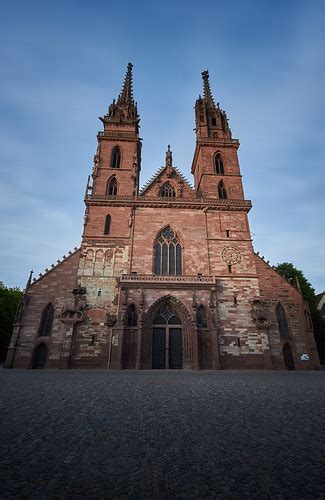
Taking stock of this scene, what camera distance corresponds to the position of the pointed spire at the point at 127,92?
104 feet

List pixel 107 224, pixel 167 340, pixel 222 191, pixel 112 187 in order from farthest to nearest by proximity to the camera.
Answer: pixel 222 191 → pixel 112 187 → pixel 107 224 → pixel 167 340

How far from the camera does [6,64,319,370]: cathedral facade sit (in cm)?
Result: 1797

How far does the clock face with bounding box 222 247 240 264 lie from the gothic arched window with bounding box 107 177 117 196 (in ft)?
38.4

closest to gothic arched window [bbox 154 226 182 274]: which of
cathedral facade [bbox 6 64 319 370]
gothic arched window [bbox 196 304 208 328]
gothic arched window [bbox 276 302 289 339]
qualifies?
cathedral facade [bbox 6 64 319 370]

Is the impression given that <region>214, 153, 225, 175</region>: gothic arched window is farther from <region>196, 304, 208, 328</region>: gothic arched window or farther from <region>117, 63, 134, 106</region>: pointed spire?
<region>196, 304, 208, 328</region>: gothic arched window

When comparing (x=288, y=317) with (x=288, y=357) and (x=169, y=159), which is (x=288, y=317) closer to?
(x=288, y=357)

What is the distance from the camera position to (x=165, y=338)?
728 inches

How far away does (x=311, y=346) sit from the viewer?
62.2 feet

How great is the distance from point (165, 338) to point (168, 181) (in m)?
15.2

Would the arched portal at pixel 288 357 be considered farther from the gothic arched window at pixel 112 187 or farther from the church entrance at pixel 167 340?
the gothic arched window at pixel 112 187

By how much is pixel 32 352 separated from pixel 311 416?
17683 millimetres

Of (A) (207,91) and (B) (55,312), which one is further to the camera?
(A) (207,91)

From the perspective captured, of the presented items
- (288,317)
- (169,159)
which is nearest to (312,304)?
(288,317)

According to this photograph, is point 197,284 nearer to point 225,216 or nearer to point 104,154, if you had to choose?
point 225,216
